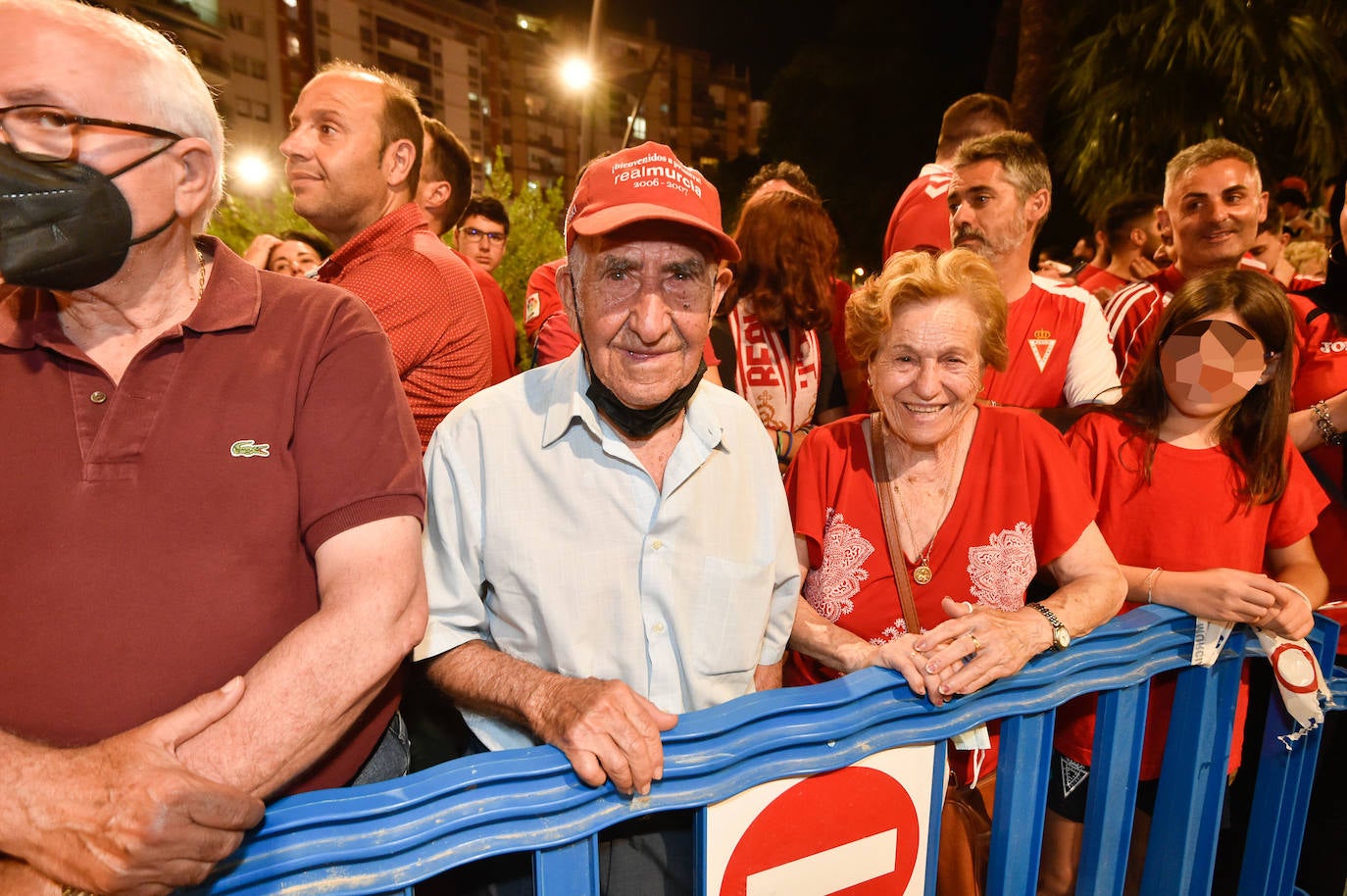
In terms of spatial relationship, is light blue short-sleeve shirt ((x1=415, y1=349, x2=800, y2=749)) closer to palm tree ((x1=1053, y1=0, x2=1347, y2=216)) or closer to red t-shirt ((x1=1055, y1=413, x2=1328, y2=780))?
red t-shirt ((x1=1055, y1=413, x2=1328, y2=780))

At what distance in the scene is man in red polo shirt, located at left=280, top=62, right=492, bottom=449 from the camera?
2.40 metres

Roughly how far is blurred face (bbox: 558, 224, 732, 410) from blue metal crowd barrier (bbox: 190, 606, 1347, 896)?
75 centimetres

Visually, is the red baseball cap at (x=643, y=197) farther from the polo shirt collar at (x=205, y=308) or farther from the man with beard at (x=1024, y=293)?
the man with beard at (x=1024, y=293)

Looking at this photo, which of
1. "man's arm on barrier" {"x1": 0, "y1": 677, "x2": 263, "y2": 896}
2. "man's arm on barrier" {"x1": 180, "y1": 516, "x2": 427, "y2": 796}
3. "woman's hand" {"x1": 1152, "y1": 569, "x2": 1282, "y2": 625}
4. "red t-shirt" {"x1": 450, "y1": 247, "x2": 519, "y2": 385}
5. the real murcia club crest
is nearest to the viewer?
"man's arm on barrier" {"x1": 0, "y1": 677, "x2": 263, "y2": 896}

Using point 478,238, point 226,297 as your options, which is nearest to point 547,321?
point 226,297

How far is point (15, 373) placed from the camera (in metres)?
1.29

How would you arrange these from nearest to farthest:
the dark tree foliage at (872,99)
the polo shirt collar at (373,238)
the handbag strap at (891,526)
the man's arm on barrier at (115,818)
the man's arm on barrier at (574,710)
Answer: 1. the man's arm on barrier at (115,818)
2. the man's arm on barrier at (574,710)
3. the handbag strap at (891,526)
4. the polo shirt collar at (373,238)
5. the dark tree foliage at (872,99)

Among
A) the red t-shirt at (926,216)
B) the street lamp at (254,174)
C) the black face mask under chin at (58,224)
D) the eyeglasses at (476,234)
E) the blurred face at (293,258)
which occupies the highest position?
the street lamp at (254,174)

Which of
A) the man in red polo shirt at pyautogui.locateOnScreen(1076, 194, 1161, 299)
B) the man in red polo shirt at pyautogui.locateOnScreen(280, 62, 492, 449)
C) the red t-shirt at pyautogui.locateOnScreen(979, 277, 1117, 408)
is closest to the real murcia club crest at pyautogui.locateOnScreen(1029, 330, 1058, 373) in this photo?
the red t-shirt at pyautogui.locateOnScreen(979, 277, 1117, 408)

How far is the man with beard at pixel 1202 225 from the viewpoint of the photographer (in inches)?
126

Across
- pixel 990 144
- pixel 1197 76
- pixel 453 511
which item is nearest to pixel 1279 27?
A: pixel 1197 76

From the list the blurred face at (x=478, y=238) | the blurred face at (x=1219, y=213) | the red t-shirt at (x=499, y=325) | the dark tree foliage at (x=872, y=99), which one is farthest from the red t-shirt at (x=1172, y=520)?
the dark tree foliage at (x=872, y=99)

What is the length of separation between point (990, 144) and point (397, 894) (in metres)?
3.27

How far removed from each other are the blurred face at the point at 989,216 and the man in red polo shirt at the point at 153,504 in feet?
8.34
